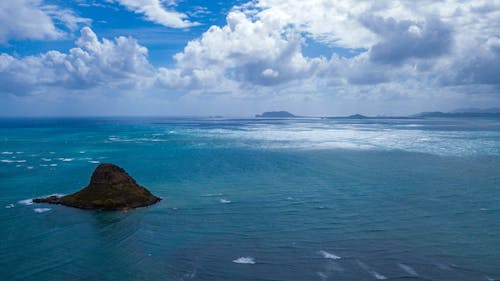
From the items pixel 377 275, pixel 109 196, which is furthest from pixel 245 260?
pixel 109 196

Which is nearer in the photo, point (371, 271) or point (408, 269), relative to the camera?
point (371, 271)

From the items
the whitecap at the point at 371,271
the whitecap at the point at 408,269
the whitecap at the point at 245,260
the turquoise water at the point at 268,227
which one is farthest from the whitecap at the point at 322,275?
the whitecap at the point at 408,269

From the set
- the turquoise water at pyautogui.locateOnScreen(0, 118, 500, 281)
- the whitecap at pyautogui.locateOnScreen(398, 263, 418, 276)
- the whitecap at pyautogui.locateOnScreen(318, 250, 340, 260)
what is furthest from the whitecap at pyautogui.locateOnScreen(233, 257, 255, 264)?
the whitecap at pyautogui.locateOnScreen(398, 263, 418, 276)

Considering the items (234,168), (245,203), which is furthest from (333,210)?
(234,168)

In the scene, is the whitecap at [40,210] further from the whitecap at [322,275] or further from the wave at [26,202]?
the whitecap at [322,275]

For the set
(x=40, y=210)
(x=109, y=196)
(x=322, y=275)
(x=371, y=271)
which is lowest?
(x=322, y=275)

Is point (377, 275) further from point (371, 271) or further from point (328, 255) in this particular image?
point (328, 255)

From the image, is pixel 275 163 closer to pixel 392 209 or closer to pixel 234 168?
pixel 234 168

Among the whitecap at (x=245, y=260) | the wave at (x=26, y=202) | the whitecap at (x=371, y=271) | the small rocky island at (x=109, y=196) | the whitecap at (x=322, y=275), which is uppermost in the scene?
the small rocky island at (x=109, y=196)

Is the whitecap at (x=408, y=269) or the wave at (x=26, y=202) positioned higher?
the wave at (x=26, y=202)

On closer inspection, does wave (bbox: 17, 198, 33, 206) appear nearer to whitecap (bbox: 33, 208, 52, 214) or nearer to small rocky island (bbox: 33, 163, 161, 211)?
small rocky island (bbox: 33, 163, 161, 211)
